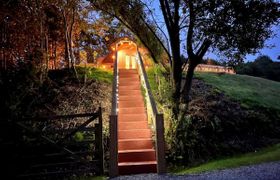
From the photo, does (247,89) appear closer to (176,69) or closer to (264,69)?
(176,69)

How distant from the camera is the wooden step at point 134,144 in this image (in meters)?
10.1

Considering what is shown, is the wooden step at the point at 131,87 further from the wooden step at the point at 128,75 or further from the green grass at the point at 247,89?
the green grass at the point at 247,89

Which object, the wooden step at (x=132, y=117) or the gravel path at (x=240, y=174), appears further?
the wooden step at (x=132, y=117)

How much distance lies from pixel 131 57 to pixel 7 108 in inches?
463

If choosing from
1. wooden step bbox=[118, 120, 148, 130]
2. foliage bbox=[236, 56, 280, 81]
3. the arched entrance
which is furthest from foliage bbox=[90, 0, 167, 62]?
foliage bbox=[236, 56, 280, 81]

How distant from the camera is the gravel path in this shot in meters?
7.35

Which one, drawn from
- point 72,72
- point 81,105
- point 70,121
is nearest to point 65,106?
point 81,105

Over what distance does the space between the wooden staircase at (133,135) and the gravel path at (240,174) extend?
467 millimetres

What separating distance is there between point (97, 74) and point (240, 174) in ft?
38.0

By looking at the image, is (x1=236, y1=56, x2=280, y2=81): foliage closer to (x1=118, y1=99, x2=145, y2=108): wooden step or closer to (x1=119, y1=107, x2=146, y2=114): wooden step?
(x1=118, y1=99, x2=145, y2=108): wooden step

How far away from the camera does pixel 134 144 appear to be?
10.2 m

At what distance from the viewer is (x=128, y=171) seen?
29.4 ft

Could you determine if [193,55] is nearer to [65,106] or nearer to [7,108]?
[65,106]

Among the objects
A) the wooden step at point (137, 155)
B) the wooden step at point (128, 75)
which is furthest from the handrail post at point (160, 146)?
the wooden step at point (128, 75)
